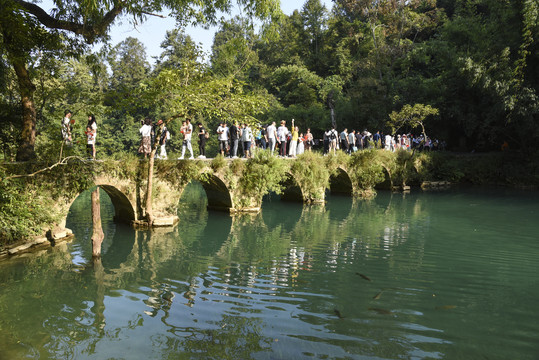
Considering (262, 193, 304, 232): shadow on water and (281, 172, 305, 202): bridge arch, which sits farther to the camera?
(281, 172, 305, 202): bridge arch

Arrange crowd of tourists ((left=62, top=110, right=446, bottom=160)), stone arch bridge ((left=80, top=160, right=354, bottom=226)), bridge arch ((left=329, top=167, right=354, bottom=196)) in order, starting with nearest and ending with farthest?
stone arch bridge ((left=80, top=160, right=354, bottom=226))
crowd of tourists ((left=62, top=110, right=446, bottom=160))
bridge arch ((left=329, top=167, right=354, bottom=196))

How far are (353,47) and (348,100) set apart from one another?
929 cm

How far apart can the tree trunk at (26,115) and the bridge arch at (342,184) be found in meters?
16.7

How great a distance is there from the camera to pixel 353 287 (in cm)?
871

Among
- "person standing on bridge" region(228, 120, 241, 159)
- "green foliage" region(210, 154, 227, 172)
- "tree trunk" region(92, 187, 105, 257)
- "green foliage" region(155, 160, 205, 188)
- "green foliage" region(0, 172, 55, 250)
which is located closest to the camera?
"green foliage" region(0, 172, 55, 250)

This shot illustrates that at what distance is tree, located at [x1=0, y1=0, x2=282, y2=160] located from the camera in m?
11.2

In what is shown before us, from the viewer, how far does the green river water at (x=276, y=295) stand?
6168 millimetres

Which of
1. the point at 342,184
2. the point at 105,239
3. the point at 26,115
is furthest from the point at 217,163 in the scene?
the point at 342,184

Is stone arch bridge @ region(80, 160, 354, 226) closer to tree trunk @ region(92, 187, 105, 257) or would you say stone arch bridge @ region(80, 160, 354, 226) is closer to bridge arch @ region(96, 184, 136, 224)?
bridge arch @ region(96, 184, 136, 224)

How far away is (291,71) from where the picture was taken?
46.3 m

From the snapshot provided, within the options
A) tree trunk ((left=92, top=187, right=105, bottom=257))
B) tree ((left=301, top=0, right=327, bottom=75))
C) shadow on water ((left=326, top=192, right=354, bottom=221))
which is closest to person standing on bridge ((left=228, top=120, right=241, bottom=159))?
shadow on water ((left=326, top=192, right=354, bottom=221))

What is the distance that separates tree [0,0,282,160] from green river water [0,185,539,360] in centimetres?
404

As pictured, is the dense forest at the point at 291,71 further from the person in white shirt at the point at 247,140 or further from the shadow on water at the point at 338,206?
the shadow on water at the point at 338,206

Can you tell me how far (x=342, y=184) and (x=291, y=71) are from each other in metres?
22.7
